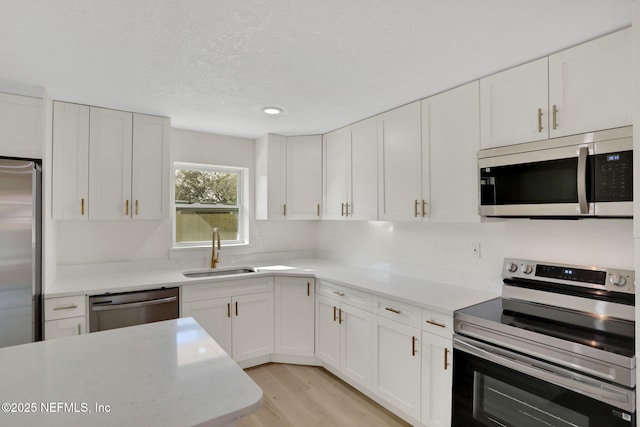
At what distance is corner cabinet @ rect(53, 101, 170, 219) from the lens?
256 cm

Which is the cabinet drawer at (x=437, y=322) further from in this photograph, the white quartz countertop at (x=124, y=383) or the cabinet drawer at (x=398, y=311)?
the white quartz countertop at (x=124, y=383)

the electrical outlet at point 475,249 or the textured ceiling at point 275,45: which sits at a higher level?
the textured ceiling at point 275,45

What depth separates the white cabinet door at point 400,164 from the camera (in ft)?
8.16

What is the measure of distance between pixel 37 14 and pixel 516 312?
2.75m

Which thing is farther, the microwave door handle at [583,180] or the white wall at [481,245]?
the white wall at [481,245]

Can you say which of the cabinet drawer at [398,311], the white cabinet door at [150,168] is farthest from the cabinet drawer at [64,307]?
the cabinet drawer at [398,311]

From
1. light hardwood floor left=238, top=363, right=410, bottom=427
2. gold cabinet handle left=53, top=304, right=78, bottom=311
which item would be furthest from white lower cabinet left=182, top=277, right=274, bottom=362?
gold cabinet handle left=53, top=304, right=78, bottom=311

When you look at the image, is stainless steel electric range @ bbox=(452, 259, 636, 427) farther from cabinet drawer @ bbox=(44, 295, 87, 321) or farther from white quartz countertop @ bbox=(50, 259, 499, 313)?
cabinet drawer @ bbox=(44, 295, 87, 321)

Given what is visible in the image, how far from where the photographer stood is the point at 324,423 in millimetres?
2299

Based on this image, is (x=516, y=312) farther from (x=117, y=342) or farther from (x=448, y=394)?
(x=117, y=342)

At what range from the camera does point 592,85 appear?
5.37 feet

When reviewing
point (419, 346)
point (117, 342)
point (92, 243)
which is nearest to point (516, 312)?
point (419, 346)

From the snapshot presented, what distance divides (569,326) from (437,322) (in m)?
0.65

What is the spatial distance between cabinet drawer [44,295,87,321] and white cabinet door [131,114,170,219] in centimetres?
78
